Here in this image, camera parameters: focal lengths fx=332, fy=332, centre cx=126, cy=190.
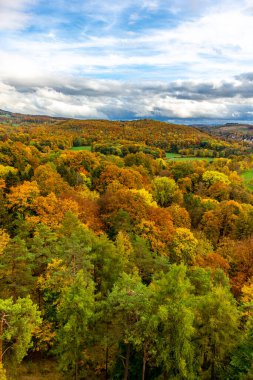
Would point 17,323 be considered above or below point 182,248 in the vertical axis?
above

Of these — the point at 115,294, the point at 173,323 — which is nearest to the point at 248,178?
the point at 173,323

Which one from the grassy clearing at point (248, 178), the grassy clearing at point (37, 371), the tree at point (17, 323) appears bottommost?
the grassy clearing at point (37, 371)

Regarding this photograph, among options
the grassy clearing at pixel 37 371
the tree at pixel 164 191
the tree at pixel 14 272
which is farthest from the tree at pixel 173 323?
the tree at pixel 164 191

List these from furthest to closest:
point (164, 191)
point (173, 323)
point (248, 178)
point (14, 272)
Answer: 1. point (248, 178)
2. point (164, 191)
3. point (14, 272)
4. point (173, 323)

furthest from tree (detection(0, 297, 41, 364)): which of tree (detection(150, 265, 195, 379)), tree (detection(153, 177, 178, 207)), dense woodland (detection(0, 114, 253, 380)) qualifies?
tree (detection(153, 177, 178, 207))

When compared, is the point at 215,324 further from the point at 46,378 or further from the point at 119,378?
the point at 46,378

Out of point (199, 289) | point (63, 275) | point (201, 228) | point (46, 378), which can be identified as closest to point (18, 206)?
point (63, 275)

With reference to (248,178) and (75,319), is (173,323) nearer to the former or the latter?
(75,319)

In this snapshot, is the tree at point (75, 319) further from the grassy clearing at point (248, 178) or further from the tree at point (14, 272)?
the grassy clearing at point (248, 178)
